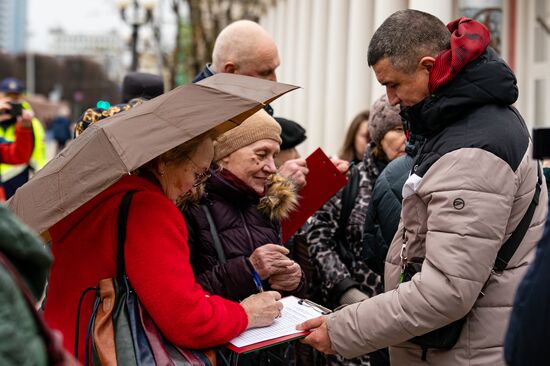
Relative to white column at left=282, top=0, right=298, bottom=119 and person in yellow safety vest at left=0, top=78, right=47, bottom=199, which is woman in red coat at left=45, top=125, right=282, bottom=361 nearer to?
person in yellow safety vest at left=0, top=78, right=47, bottom=199

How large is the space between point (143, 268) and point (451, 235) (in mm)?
998

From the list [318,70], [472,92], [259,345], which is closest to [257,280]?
[259,345]

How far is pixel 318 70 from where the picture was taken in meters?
12.1

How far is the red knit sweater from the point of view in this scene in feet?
7.41

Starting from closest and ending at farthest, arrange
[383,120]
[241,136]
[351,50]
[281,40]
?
[241,136], [383,120], [351,50], [281,40]

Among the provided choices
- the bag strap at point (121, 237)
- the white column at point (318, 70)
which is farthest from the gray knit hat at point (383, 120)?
the white column at point (318, 70)

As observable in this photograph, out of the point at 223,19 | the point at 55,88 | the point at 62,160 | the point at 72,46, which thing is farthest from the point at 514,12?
the point at 72,46

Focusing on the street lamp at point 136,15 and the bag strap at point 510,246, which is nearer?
the bag strap at point 510,246

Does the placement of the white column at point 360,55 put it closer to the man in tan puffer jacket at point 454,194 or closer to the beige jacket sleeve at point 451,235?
the man in tan puffer jacket at point 454,194

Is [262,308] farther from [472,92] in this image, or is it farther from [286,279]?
[472,92]

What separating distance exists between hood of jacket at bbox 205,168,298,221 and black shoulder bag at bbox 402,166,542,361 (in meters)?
0.77

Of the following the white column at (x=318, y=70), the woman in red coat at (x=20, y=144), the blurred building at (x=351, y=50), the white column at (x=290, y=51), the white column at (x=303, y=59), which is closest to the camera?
the woman in red coat at (x=20, y=144)

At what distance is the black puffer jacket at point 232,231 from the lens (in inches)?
109

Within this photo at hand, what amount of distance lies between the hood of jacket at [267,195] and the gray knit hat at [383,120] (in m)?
0.97
